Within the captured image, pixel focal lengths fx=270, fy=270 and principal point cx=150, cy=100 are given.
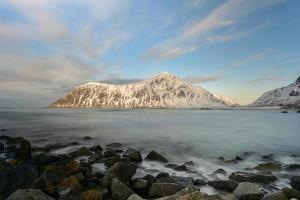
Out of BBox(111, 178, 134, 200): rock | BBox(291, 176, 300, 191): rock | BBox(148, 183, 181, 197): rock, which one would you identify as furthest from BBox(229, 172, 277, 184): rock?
BBox(111, 178, 134, 200): rock

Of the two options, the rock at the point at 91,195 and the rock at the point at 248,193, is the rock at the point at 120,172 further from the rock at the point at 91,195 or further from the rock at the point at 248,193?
the rock at the point at 248,193

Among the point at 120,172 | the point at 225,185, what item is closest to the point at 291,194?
the point at 225,185

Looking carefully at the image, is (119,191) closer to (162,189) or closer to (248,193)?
(162,189)

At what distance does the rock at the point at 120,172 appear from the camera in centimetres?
1342

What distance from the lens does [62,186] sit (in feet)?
41.8

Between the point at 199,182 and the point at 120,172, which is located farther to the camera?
the point at 199,182

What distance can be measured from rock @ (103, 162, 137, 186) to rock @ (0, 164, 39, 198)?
11.5 ft

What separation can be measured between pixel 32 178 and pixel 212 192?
8.97m

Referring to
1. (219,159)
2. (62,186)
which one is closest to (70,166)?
(62,186)

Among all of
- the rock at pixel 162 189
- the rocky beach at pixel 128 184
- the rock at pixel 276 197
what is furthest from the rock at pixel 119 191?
the rock at pixel 276 197

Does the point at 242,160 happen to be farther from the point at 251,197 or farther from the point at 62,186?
the point at 62,186

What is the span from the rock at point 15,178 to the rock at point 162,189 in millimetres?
5569

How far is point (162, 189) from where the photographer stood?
487 inches

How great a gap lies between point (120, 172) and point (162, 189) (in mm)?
2692
